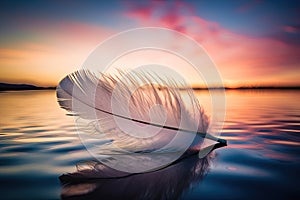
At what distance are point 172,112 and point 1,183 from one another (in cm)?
201

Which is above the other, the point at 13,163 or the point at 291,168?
the point at 291,168

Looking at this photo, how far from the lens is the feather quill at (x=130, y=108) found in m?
2.85

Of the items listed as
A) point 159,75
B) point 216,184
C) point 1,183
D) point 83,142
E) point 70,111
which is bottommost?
point 1,183

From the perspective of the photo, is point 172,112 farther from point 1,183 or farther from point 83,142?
point 1,183

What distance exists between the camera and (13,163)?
282cm

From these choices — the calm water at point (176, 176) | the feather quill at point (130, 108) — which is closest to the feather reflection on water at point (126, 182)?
the calm water at point (176, 176)

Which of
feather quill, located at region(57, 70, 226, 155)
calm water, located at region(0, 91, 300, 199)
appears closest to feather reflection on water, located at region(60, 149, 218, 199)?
calm water, located at region(0, 91, 300, 199)

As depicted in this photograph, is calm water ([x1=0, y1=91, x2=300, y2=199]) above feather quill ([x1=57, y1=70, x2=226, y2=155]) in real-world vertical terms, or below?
below

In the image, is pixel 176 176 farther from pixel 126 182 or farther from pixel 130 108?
pixel 130 108

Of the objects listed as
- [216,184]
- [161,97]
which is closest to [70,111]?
[161,97]

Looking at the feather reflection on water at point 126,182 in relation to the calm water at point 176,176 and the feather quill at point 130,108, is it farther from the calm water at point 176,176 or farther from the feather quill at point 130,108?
the feather quill at point 130,108

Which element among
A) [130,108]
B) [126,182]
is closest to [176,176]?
[126,182]

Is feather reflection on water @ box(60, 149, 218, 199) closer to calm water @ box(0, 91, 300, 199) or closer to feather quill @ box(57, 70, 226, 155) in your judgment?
calm water @ box(0, 91, 300, 199)

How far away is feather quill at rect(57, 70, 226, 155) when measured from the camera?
2.85 meters
